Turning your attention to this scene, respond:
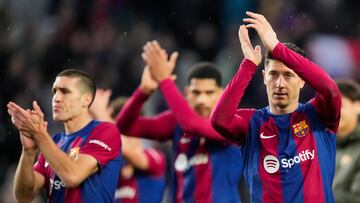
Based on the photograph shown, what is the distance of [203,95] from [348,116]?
51.9 inches

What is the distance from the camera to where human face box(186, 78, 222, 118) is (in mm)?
8539

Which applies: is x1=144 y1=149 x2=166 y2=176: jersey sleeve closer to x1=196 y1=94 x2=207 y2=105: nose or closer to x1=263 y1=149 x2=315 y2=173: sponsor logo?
x1=196 y1=94 x2=207 y2=105: nose

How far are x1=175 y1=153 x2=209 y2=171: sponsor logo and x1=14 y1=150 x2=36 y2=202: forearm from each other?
5.77 feet

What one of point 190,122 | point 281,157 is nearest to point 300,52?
point 281,157

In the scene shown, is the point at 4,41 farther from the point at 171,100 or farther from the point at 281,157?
the point at 281,157

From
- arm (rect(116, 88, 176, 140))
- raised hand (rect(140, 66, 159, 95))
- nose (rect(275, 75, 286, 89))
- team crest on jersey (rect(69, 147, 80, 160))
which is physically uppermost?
raised hand (rect(140, 66, 159, 95))

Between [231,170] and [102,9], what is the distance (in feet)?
25.1

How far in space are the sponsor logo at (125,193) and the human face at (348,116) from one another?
6.69ft

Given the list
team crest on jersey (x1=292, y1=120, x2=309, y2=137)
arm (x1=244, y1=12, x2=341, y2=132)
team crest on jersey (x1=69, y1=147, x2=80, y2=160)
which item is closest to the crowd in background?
team crest on jersey (x1=69, y1=147, x2=80, y2=160)

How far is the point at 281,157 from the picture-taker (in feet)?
21.0

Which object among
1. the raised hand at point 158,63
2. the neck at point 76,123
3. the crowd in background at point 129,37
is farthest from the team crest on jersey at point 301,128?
the crowd in background at point 129,37

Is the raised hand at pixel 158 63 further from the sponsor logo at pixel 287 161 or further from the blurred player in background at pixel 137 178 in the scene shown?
the sponsor logo at pixel 287 161

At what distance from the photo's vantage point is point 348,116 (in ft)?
28.1

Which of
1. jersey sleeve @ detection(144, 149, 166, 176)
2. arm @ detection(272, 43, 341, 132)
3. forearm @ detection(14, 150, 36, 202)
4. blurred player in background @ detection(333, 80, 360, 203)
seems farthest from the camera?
jersey sleeve @ detection(144, 149, 166, 176)
